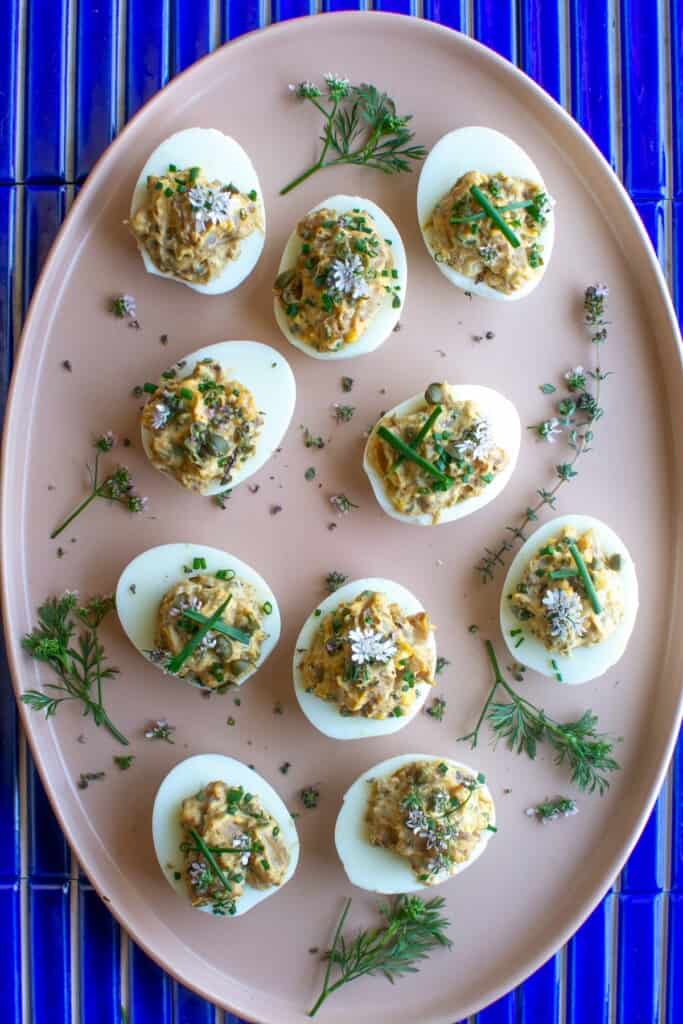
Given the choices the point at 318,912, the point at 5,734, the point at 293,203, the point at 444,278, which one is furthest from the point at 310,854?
the point at 293,203

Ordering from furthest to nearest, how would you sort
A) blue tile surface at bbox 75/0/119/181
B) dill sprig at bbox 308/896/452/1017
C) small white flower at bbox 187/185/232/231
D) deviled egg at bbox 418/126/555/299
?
blue tile surface at bbox 75/0/119/181, dill sprig at bbox 308/896/452/1017, deviled egg at bbox 418/126/555/299, small white flower at bbox 187/185/232/231

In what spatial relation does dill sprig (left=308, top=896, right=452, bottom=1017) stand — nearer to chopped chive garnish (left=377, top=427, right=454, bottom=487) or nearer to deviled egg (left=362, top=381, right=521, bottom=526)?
deviled egg (left=362, top=381, right=521, bottom=526)

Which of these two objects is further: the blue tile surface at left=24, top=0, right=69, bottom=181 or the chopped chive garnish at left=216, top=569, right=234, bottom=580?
the blue tile surface at left=24, top=0, right=69, bottom=181

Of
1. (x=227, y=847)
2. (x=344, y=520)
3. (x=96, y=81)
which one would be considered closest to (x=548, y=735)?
(x=344, y=520)

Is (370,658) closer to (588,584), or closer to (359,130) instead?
(588,584)

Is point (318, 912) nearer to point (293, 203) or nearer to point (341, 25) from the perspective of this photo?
point (293, 203)

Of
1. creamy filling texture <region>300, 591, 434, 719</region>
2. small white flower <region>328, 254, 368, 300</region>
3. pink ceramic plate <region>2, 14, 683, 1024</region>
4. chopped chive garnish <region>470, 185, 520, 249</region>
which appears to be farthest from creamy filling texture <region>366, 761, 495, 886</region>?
chopped chive garnish <region>470, 185, 520, 249</region>

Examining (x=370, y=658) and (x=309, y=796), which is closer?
(x=370, y=658)
